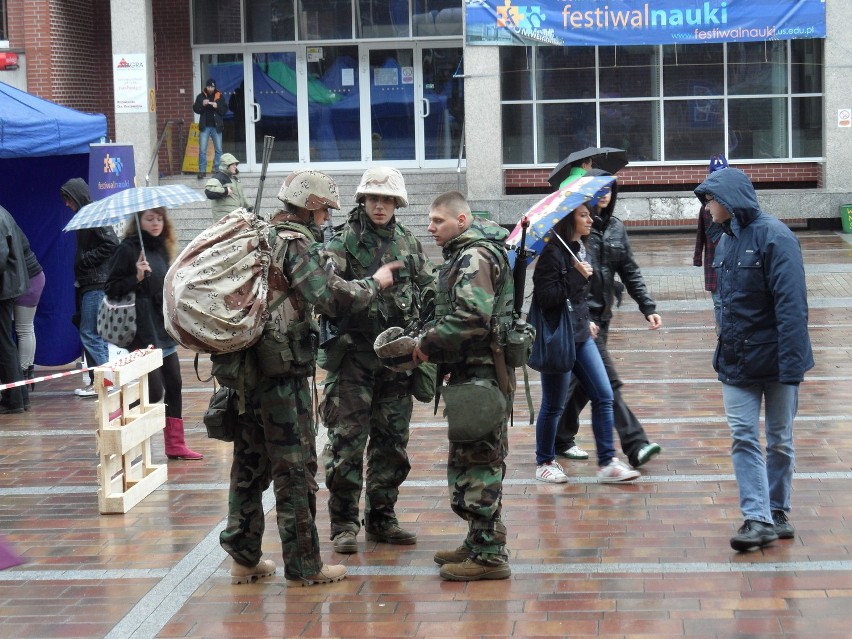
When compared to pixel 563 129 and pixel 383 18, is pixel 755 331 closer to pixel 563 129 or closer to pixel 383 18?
pixel 563 129

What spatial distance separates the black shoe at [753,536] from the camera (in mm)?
5973

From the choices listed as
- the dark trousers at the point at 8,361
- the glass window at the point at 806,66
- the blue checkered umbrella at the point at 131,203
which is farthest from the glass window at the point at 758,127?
the blue checkered umbrella at the point at 131,203

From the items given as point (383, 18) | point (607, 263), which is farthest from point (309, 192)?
point (383, 18)

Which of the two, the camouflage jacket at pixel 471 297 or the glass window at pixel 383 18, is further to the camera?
the glass window at pixel 383 18

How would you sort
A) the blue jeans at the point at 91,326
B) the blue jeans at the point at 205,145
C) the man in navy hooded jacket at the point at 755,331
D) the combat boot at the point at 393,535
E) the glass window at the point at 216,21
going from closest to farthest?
the man in navy hooded jacket at the point at 755,331 < the combat boot at the point at 393,535 < the blue jeans at the point at 91,326 < the blue jeans at the point at 205,145 < the glass window at the point at 216,21

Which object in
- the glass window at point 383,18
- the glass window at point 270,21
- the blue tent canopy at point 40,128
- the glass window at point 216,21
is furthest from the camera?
the glass window at point 216,21

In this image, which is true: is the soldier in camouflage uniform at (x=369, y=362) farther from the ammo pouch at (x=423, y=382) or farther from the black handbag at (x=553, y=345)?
the black handbag at (x=553, y=345)

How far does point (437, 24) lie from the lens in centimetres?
2375

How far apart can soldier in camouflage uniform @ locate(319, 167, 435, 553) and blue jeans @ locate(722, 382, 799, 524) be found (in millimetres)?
1596

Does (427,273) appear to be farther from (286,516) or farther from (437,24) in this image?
(437,24)

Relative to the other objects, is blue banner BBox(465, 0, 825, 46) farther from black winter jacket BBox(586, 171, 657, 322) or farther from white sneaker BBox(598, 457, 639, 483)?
white sneaker BBox(598, 457, 639, 483)

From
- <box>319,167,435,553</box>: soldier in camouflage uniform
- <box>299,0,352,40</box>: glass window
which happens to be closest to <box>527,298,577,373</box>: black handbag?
<box>319,167,435,553</box>: soldier in camouflage uniform

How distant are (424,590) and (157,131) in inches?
782

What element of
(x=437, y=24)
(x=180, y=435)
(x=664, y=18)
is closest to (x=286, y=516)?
(x=180, y=435)
